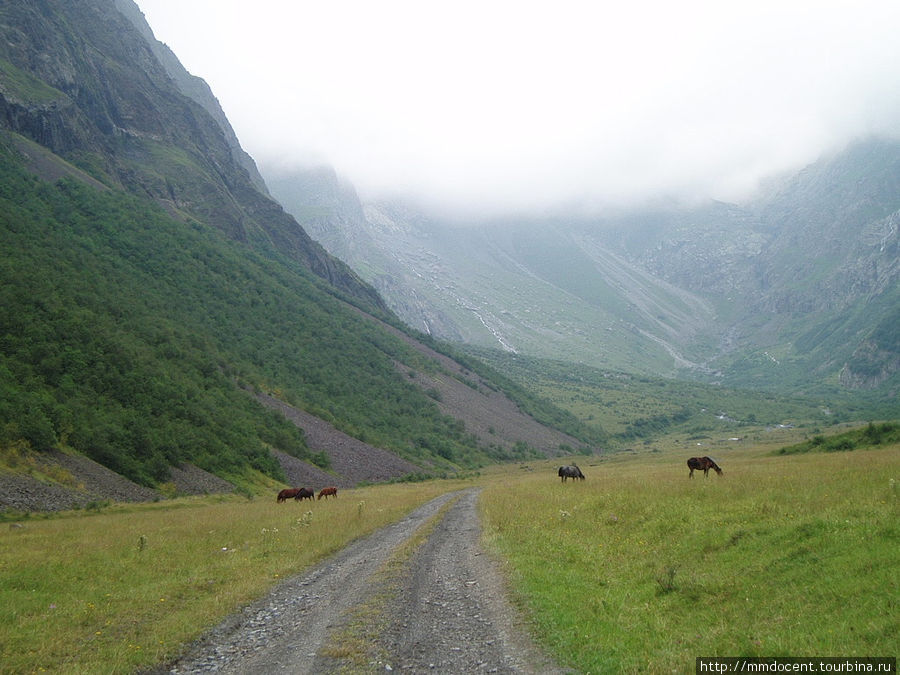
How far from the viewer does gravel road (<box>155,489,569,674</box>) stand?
9805mm

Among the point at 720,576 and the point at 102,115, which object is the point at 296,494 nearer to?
the point at 720,576

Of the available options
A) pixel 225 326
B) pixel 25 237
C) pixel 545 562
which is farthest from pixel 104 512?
pixel 225 326

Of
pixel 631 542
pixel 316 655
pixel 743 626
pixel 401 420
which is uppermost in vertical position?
pixel 743 626

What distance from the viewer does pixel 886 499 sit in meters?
15.5

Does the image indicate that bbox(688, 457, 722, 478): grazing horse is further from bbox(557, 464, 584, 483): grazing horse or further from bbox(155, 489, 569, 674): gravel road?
bbox(155, 489, 569, 674): gravel road

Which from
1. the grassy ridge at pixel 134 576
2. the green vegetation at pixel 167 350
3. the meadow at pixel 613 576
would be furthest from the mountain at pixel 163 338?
the meadow at pixel 613 576

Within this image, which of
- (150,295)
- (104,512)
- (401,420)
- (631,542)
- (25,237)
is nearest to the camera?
(631,542)

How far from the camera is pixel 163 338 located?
78.3m

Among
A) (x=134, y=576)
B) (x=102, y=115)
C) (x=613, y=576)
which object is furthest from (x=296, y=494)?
(x=102, y=115)

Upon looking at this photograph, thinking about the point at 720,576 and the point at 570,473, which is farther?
the point at 570,473

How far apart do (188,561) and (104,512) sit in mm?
20844

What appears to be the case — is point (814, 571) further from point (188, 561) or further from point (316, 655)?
point (188, 561)

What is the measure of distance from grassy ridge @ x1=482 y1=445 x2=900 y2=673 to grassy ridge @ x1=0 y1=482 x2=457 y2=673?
310 inches

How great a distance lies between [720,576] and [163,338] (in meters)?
81.5
